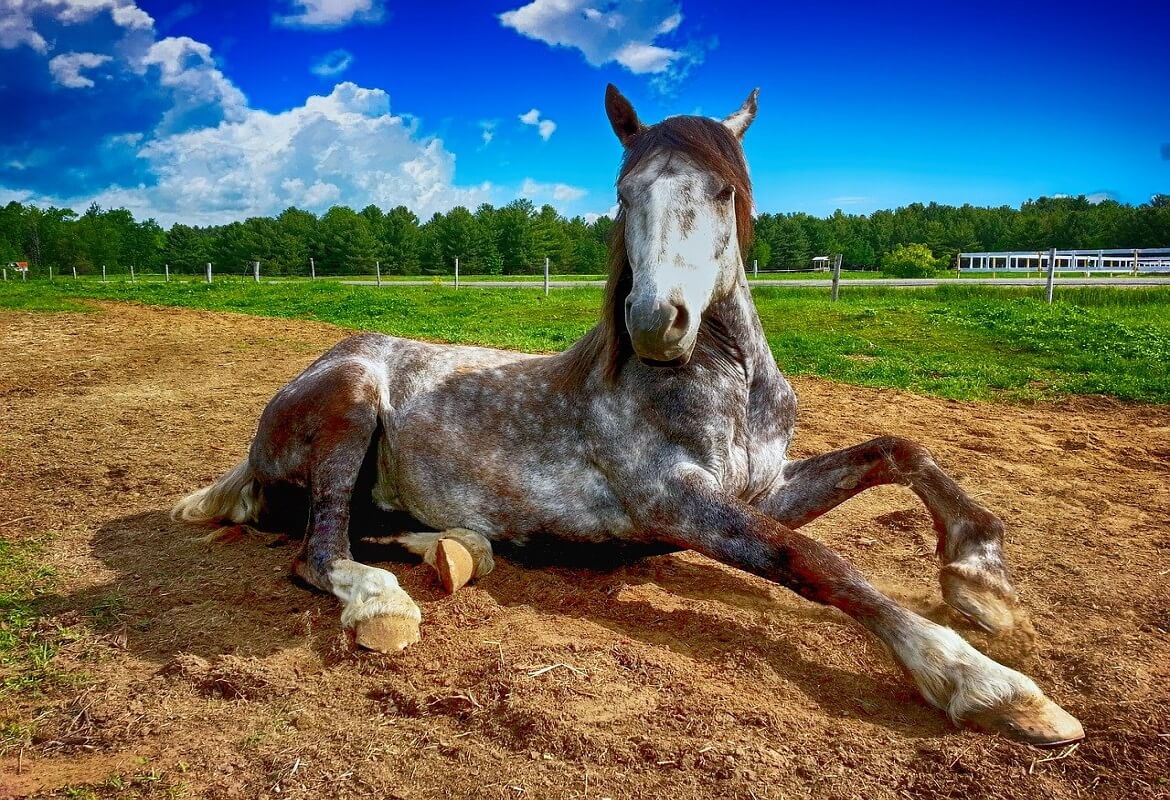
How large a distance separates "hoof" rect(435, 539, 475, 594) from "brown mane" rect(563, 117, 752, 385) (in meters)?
1.07

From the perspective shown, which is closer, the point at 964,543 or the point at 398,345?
the point at 964,543

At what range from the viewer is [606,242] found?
3410 mm

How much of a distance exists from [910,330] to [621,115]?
38.1 ft

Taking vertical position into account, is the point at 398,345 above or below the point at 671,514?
above

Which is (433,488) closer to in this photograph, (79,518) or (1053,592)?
(79,518)

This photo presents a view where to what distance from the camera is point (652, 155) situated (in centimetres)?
305

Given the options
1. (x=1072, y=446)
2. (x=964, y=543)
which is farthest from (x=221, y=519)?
(x=1072, y=446)

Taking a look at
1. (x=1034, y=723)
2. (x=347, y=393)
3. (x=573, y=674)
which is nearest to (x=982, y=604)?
(x=1034, y=723)

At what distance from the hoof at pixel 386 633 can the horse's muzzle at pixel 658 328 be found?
142 cm

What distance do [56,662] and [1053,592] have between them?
418 cm

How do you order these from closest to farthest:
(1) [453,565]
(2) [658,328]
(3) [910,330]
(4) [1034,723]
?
1. (4) [1034,723]
2. (2) [658,328]
3. (1) [453,565]
4. (3) [910,330]

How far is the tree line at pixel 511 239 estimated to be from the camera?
231ft

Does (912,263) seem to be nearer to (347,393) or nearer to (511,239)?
(511,239)

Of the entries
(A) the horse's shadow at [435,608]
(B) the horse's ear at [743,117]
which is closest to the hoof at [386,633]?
(A) the horse's shadow at [435,608]
